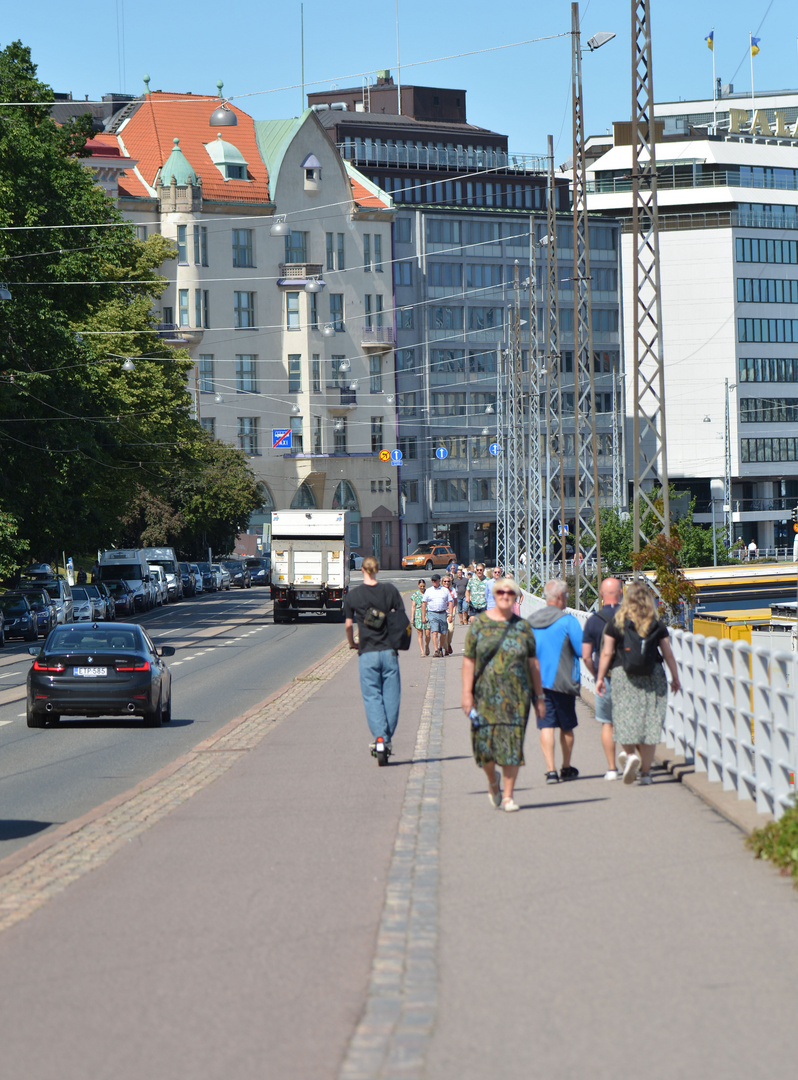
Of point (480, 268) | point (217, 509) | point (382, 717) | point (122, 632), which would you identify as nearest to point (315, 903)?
point (382, 717)

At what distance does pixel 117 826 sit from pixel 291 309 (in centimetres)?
10167

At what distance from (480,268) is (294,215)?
15.5 meters

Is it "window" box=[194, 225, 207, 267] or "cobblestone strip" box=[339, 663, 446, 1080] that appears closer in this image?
"cobblestone strip" box=[339, 663, 446, 1080]

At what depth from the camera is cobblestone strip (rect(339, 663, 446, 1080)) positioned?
18.5 ft

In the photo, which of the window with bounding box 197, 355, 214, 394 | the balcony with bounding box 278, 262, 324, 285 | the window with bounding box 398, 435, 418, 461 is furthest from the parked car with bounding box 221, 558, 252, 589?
the balcony with bounding box 278, 262, 324, 285

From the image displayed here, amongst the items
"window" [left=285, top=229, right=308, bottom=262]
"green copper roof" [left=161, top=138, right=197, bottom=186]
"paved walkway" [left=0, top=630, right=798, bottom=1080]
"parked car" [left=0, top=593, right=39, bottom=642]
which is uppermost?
"green copper roof" [left=161, top=138, right=197, bottom=186]

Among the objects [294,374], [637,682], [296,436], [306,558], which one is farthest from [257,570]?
[637,682]

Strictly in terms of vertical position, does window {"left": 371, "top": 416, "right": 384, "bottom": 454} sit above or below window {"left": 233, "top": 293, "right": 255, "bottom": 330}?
below

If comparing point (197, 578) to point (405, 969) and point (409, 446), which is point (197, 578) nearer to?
point (409, 446)

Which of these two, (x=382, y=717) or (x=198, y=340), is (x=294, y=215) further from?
(x=382, y=717)

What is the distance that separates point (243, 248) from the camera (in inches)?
4318

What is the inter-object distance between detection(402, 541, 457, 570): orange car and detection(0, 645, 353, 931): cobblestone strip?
87739 millimetres

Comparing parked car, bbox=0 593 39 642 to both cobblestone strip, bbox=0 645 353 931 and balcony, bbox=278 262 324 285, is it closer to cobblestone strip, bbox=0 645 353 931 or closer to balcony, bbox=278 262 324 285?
cobblestone strip, bbox=0 645 353 931

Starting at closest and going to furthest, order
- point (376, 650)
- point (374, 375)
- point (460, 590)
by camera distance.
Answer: point (376, 650) → point (460, 590) → point (374, 375)
